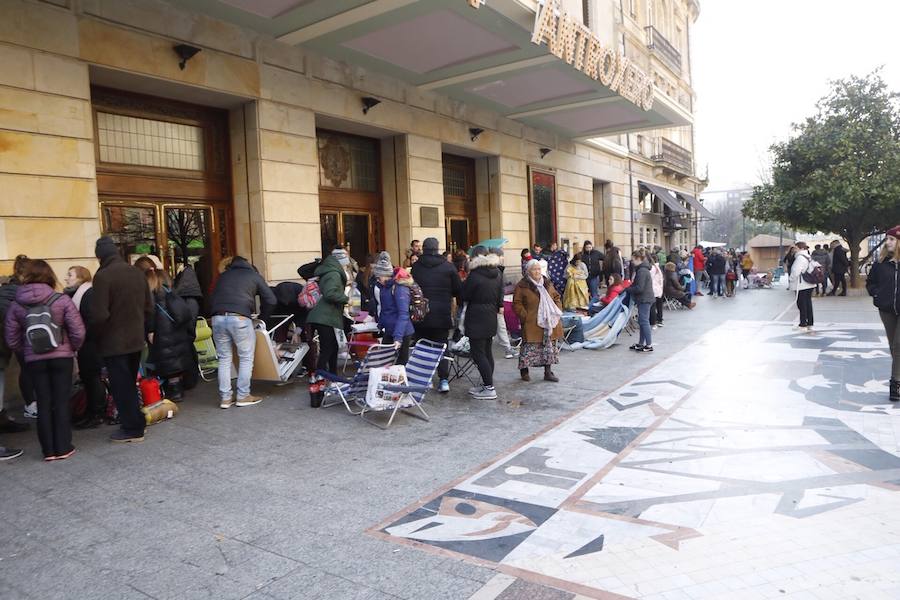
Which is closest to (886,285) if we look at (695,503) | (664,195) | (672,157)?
(695,503)

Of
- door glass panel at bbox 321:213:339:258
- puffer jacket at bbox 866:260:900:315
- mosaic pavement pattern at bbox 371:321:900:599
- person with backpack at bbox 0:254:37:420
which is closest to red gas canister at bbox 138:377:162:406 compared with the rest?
person with backpack at bbox 0:254:37:420

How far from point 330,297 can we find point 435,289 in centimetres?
125

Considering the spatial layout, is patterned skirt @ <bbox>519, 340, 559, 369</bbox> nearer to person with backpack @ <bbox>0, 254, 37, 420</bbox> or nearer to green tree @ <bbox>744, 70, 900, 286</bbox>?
person with backpack @ <bbox>0, 254, 37, 420</bbox>

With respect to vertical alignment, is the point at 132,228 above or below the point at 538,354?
above

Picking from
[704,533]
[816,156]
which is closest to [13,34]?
[704,533]

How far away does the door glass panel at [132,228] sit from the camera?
877 cm

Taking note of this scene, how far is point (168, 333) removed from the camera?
7.11 meters

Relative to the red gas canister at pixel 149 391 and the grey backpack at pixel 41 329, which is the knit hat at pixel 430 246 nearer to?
the red gas canister at pixel 149 391

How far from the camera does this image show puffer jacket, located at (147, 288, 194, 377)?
7016 mm

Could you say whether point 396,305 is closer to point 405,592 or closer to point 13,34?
point 405,592

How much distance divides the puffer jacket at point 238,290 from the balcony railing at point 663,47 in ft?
84.8

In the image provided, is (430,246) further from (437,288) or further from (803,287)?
(803,287)

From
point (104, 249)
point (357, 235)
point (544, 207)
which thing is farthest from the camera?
point (544, 207)

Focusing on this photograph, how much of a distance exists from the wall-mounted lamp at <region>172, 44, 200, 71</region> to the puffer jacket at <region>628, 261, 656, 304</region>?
7.75 metres
